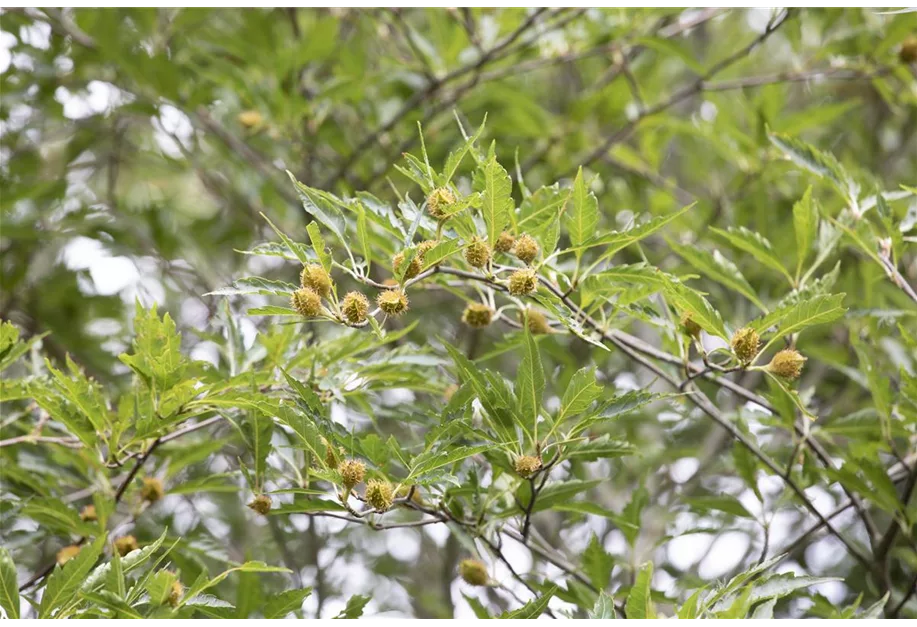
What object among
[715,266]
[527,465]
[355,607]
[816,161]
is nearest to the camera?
[527,465]

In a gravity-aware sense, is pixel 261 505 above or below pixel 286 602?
above

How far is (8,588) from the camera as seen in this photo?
4.08ft

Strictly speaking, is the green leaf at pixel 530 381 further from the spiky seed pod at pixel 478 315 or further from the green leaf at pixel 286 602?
the green leaf at pixel 286 602

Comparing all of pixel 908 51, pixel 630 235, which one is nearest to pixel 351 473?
pixel 630 235

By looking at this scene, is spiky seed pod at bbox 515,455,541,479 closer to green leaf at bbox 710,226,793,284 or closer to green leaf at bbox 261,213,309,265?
green leaf at bbox 261,213,309,265

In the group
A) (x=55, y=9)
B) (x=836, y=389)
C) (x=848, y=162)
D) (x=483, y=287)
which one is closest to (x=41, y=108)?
(x=55, y=9)

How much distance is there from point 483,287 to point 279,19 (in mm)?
1966

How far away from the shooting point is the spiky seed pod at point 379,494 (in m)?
1.27

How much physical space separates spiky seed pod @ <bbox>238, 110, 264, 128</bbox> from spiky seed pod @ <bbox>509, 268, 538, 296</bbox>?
138cm

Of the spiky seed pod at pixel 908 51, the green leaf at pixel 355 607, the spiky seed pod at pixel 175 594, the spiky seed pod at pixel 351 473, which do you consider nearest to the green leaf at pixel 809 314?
the spiky seed pod at pixel 351 473

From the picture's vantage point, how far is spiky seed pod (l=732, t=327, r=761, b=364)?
4.36ft

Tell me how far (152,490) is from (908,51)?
1.97 m

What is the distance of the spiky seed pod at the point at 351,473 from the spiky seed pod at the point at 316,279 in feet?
0.78

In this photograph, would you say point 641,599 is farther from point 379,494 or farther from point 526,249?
point 526,249
